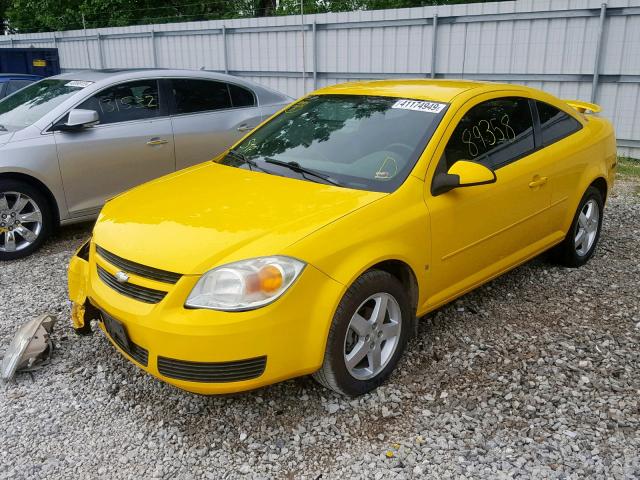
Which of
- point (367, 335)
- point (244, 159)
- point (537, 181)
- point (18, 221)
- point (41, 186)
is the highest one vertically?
point (244, 159)

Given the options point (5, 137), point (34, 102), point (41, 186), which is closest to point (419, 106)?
point (41, 186)

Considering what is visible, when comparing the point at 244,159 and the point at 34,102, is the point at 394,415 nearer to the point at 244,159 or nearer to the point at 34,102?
the point at 244,159

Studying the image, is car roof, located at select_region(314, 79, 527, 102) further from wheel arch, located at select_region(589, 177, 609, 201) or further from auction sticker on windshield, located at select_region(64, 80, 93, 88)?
auction sticker on windshield, located at select_region(64, 80, 93, 88)

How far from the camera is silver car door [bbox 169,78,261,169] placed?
6.14 meters

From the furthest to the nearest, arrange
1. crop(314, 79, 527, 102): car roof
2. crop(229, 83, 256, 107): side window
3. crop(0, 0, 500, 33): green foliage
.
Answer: crop(0, 0, 500, 33): green foliage, crop(229, 83, 256, 107): side window, crop(314, 79, 527, 102): car roof

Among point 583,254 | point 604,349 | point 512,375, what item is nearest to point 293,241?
point 512,375

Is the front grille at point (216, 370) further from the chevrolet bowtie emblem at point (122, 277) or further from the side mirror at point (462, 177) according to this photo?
the side mirror at point (462, 177)

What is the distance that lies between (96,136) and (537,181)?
3.90m

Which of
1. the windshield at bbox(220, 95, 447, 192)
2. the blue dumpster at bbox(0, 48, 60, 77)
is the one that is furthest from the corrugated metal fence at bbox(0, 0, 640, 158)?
the windshield at bbox(220, 95, 447, 192)

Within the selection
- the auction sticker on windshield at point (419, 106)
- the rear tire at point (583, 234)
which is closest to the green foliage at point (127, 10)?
the rear tire at point (583, 234)

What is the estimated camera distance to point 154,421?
120 inches

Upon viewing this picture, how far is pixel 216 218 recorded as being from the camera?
3.07 m

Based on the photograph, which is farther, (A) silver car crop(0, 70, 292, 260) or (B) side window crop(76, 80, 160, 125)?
(B) side window crop(76, 80, 160, 125)

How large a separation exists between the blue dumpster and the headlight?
11.7 meters
